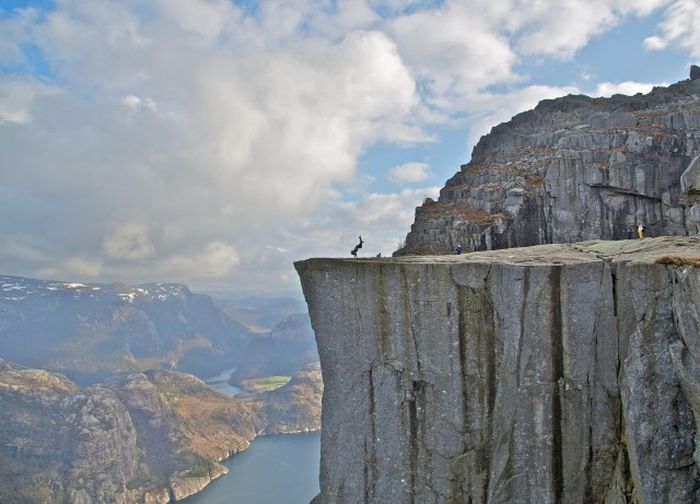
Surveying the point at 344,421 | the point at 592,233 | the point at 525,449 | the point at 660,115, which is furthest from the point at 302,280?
the point at 660,115

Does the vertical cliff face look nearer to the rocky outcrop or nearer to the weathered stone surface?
the rocky outcrop

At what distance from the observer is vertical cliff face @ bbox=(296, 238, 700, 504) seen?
16203mm

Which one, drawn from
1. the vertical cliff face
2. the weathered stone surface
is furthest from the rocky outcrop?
the weathered stone surface

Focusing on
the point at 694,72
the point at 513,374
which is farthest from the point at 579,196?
the point at 694,72

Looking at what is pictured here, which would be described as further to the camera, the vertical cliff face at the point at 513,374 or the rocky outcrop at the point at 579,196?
the rocky outcrop at the point at 579,196

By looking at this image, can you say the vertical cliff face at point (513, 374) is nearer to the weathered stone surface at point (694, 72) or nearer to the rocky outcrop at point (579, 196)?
the rocky outcrop at point (579, 196)

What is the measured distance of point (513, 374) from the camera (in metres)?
19.7

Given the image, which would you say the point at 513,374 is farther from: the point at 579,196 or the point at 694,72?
the point at 694,72

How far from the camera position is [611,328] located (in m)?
18.5

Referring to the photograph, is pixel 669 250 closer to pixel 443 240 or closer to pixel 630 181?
pixel 443 240

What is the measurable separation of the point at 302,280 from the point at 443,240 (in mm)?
17643

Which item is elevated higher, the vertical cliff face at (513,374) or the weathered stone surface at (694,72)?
the weathered stone surface at (694,72)

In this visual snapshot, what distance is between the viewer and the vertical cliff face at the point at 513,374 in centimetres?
1620

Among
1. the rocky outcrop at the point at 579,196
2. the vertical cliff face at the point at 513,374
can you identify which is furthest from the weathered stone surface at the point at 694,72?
the vertical cliff face at the point at 513,374
